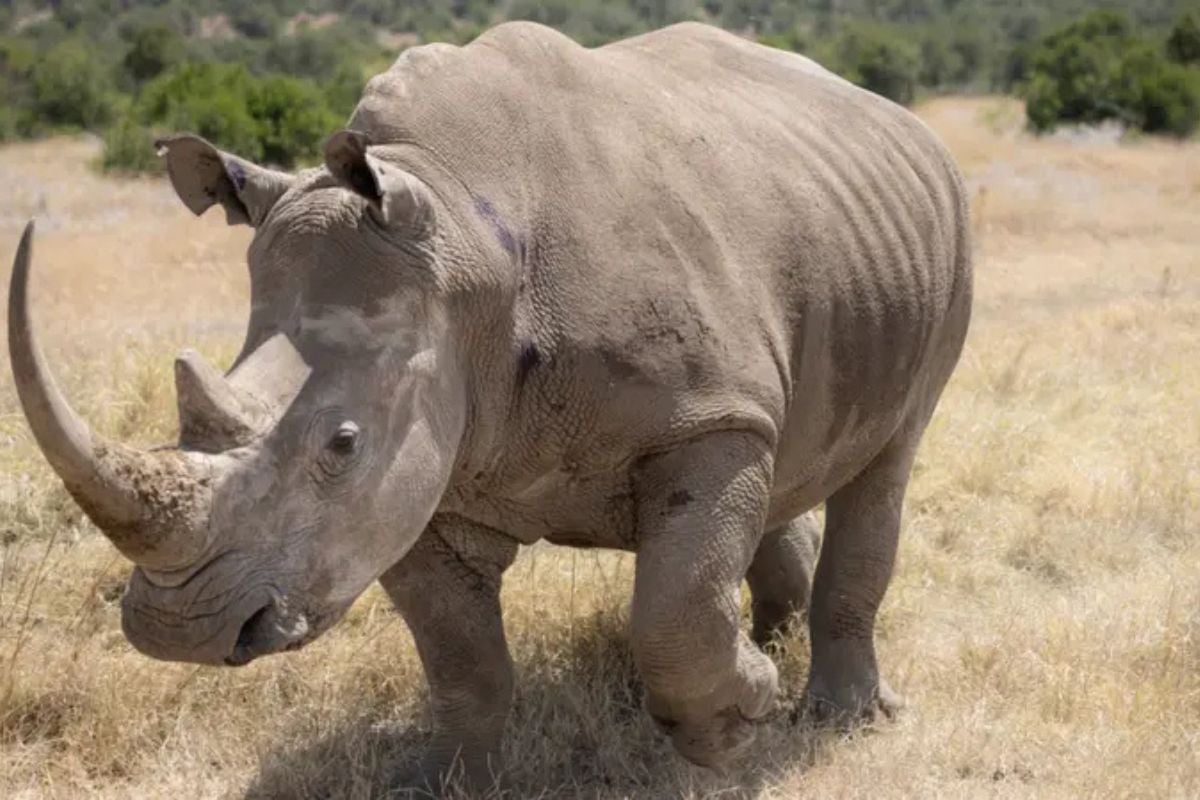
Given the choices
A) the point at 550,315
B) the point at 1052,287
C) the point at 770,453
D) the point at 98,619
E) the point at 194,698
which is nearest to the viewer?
the point at 550,315

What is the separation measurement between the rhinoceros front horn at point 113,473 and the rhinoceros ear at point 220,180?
748mm

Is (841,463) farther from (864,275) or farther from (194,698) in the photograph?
(194,698)

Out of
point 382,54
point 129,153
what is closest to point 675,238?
point 129,153

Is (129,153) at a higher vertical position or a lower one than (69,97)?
higher

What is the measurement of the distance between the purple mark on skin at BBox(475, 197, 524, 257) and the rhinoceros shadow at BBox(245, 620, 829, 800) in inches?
59.8

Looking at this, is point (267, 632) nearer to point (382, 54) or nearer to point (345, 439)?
point (345, 439)

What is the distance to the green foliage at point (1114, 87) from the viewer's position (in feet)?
104

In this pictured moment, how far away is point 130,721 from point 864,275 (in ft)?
7.68

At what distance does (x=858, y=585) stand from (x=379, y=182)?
2.42 meters

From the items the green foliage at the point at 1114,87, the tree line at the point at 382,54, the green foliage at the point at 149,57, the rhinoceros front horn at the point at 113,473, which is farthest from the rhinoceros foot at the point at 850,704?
the green foliage at the point at 149,57

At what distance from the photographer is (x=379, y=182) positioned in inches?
135

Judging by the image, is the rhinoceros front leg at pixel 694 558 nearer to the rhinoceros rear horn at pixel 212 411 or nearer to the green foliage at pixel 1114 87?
the rhinoceros rear horn at pixel 212 411

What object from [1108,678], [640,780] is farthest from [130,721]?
[1108,678]

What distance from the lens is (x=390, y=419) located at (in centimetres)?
349
